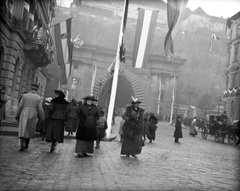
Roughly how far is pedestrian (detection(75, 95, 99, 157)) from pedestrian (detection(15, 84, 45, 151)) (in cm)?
121

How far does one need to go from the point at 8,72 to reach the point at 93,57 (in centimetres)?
3805

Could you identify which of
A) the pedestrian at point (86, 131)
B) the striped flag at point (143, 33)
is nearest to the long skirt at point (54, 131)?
the pedestrian at point (86, 131)

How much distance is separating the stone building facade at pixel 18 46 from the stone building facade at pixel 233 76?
2121 centimetres

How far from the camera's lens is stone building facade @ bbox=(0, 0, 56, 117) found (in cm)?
1612

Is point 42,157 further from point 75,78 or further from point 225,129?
point 75,78

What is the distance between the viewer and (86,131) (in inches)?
338

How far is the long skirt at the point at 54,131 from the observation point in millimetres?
8844

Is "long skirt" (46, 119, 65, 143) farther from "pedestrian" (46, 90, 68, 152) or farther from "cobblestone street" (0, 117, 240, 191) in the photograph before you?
"cobblestone street" (0, 117, 240, 191)

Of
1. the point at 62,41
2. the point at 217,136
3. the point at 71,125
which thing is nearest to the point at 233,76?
the point at 217,136

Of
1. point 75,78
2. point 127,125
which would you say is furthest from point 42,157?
point 75,78

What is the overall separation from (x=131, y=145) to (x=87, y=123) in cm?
164

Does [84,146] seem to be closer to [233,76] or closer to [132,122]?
[132,122]

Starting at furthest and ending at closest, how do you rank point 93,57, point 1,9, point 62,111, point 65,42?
point 93,57 < point 65,42 < point 1,9 < point 62,111

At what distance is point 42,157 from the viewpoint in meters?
7.69
